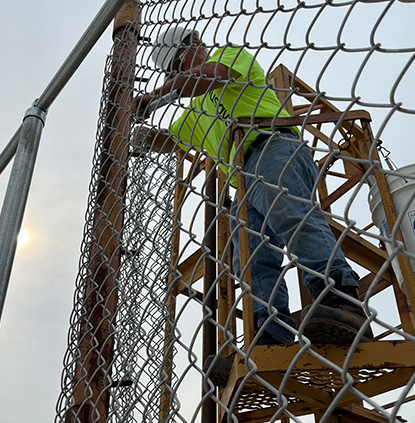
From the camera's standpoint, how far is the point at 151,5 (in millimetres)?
3369

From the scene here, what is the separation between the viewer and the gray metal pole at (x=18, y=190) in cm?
254

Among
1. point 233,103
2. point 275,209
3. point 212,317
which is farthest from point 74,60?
point 212,317

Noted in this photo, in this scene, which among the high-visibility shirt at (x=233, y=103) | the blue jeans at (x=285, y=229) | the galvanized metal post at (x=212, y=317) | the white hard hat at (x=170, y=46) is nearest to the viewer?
the white hard hat at (x=170, y=46)

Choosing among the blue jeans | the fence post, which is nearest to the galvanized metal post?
the blue jeans

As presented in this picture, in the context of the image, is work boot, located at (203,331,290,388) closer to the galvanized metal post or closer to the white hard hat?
the galvanized metal post

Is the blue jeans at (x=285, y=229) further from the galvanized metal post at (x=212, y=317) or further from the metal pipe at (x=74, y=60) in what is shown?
the metal pipe at (x=74, y=60)

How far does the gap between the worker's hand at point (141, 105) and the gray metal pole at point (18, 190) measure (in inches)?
20.4

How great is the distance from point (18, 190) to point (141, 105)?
33.5 inches

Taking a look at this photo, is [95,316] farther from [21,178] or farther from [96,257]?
[21,178]

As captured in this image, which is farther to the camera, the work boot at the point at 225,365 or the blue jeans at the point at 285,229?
the work boot at the point at 225,365

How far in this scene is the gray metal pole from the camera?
2.54 m

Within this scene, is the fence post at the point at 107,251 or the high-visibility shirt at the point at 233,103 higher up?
the high-visibility shirt at the point at 233,103

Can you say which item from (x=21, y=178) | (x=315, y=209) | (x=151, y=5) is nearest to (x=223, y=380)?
(x=21, y=178)

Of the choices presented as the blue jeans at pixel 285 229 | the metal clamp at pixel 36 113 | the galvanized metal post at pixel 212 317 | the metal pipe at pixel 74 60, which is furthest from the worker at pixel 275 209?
the galvanized metal post at pixel 212 317
